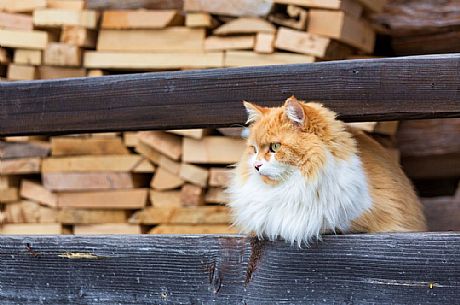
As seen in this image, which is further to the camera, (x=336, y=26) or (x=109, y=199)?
(x=109, y=199)

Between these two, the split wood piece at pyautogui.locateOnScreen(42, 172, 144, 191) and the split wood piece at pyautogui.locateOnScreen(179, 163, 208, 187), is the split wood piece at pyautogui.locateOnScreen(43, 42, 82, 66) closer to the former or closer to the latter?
the split wood piece at pyautogui.locateOnScreen(42, 172, 144, 191)

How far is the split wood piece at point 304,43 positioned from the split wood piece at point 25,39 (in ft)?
3.91

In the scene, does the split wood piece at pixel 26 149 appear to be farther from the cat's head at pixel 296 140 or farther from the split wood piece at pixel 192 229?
the cat's head at pixel 296 140

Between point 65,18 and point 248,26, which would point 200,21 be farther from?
point 65,18

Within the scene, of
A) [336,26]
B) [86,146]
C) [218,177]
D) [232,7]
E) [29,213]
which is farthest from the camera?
[29,213]

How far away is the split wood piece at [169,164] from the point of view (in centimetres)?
362

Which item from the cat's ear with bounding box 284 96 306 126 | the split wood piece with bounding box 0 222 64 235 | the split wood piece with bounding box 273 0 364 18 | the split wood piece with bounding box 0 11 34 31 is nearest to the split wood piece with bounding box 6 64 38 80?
the split wood piece with bounding box 0 11 34 31

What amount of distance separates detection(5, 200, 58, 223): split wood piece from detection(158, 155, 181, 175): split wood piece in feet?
2.05

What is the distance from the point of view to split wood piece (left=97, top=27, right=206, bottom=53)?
3.57 metres

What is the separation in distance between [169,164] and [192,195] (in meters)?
0.19

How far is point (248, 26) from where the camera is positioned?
3.43 metres

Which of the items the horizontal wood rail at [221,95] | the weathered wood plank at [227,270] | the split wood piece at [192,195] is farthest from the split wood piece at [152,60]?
the weathered wood plank at [227,270]

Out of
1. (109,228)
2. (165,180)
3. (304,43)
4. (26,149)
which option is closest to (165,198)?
(165,180)

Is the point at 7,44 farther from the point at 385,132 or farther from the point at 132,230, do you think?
the point at 385,132
